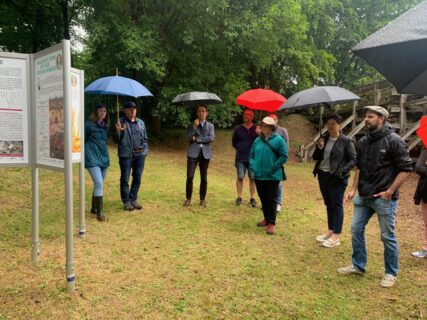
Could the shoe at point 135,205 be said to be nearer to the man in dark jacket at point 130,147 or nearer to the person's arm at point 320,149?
the man in dark jacket at point 130,147

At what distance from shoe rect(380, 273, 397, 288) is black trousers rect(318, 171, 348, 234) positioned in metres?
1.24

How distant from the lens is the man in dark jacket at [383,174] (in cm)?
381

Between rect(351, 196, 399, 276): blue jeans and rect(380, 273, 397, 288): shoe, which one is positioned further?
rect(380, 273, 397, 288): shoe

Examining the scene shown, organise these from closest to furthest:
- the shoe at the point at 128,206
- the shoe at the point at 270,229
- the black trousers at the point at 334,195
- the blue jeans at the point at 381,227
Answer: the blue jeans at the point at 381,227 → the black trousers at the point at 334,195 → the shoe at the point at 270,229 → the shoe at the point at 128,206

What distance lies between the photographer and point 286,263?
466 centimetres

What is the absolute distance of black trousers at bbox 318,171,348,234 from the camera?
512 centimetres

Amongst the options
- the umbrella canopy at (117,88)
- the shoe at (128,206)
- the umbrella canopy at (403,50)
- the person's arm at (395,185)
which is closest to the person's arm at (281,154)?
the person's arm at (395,185)

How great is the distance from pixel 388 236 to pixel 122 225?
3774 mm

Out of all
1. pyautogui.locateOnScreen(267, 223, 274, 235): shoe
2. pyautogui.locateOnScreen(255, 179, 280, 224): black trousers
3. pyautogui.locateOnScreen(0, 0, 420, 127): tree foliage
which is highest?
pyautogui.locateOnScreen(0, 0, 420, 127): tree foliage

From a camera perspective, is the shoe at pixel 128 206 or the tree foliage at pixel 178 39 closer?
the shoe at pixel 128 206

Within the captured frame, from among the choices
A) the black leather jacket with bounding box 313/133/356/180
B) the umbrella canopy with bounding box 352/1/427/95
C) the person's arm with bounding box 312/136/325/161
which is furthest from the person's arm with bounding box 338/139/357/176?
the umbrella canopy with bounding box 352/1/427/95

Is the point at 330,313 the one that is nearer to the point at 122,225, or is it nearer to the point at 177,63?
the point at 122,225

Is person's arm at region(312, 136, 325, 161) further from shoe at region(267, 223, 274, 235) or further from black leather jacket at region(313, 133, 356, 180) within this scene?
shoe at region(267, 223, 274, 235)

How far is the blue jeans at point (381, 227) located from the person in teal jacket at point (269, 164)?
1.61m
